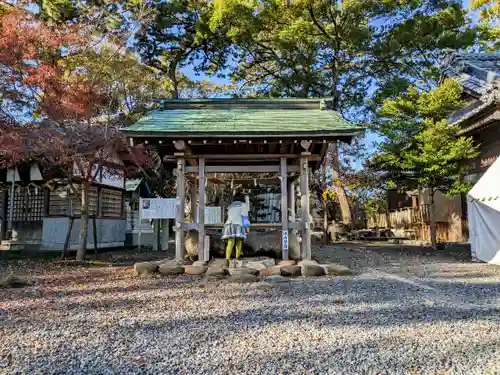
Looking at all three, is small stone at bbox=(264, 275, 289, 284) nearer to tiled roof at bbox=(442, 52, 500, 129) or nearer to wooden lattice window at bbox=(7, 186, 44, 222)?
tiled roof at bbox=(442, 52, 500, 129)

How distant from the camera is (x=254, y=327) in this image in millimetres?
4316

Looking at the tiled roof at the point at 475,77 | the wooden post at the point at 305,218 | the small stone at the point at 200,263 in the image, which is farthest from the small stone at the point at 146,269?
the tiled roof at the point at 475,77

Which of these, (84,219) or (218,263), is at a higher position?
(84,219)

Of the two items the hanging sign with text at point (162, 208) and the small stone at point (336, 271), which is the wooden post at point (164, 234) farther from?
the small stone at point (336, 271)

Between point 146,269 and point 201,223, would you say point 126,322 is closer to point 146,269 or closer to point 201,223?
point 146,269

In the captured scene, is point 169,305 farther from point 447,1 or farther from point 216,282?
point 447,1

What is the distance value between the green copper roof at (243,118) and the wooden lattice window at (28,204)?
7.11 metres

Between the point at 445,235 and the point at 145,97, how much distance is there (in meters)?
12.9

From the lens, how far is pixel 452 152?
37.8ft

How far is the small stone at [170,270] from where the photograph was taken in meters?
8.19

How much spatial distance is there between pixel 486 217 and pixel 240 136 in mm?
6330

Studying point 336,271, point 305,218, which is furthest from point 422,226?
point 336,271

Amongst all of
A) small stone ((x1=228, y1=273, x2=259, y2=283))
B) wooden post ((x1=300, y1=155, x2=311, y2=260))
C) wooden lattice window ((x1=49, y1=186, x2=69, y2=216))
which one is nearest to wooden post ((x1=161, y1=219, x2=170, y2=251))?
wooden lattice window ((x1=49, y1=186, x2=69, y2=216))

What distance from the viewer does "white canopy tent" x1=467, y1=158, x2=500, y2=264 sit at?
373 inches
